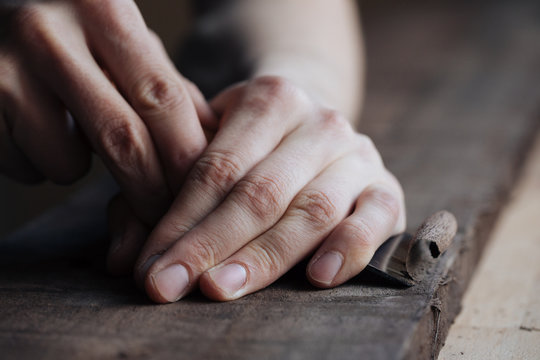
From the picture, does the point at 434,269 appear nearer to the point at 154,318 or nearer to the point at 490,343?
the point at 490,343

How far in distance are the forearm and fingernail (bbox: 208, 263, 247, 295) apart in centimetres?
46

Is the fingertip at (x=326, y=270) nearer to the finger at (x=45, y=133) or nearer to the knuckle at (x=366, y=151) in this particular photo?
the knuckle at (x=366, y=151)

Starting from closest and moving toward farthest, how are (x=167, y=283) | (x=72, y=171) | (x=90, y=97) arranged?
(x=167, y=283) < (x=90, y=97) < (x=72, y=171)

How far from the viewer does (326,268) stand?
2.11ft

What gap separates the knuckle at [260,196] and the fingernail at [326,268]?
78mm

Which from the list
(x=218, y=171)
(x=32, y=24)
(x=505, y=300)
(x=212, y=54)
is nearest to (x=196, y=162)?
(x=218, y=171)

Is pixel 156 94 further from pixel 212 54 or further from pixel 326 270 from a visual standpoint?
pixel 212 54

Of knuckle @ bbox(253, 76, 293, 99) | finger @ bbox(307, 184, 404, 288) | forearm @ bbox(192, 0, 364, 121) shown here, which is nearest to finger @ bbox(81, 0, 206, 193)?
knuckle @ bbox(253, 76, 293, 99)

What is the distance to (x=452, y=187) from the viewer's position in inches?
41.5

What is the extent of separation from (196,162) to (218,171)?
4cm

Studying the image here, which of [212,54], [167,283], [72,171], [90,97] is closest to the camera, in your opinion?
[167,283]

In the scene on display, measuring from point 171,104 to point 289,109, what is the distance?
15 centimetres

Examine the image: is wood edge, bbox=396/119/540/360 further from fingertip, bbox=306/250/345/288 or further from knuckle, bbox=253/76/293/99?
knuckle, bbox=253/76/293/99

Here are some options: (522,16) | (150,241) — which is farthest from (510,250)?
(522,16)
